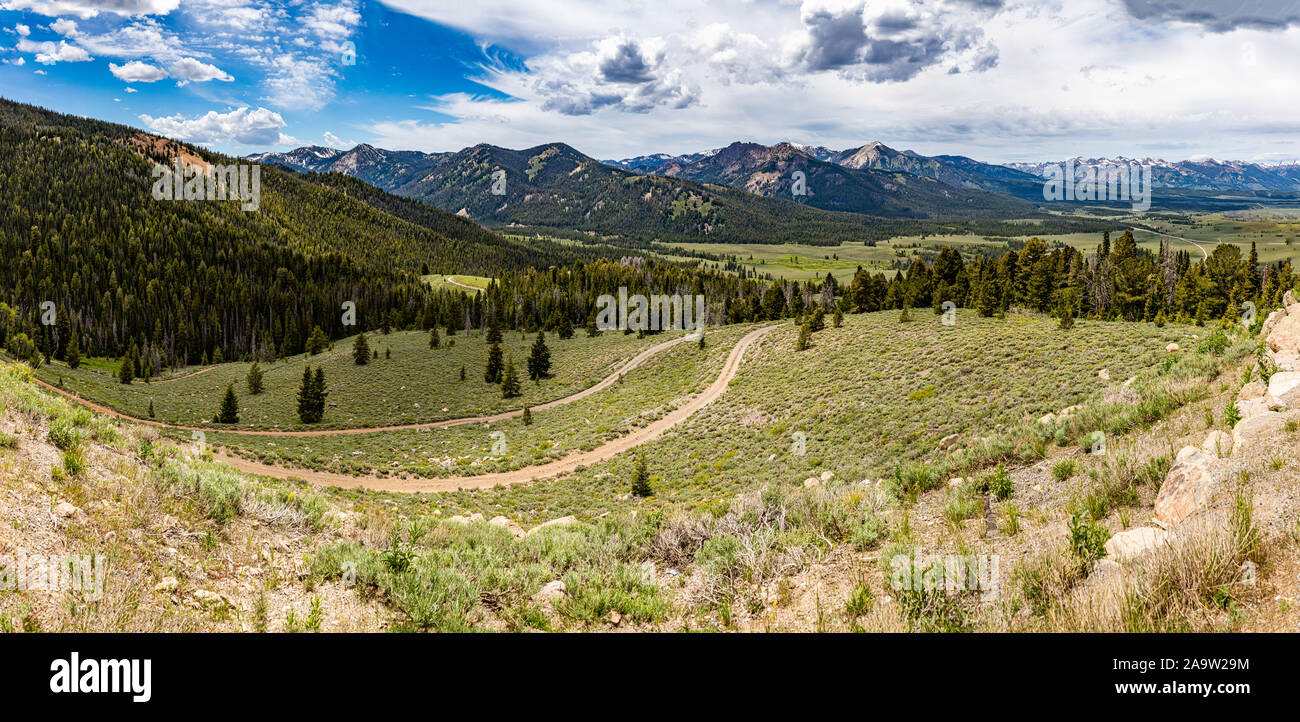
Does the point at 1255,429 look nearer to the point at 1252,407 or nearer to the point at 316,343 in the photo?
the point at 1252,407

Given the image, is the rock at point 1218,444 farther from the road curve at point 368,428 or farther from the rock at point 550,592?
the road curve at point 368,428

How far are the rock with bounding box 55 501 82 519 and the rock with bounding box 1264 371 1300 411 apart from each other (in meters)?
17.2

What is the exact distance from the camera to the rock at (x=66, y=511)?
6570mm

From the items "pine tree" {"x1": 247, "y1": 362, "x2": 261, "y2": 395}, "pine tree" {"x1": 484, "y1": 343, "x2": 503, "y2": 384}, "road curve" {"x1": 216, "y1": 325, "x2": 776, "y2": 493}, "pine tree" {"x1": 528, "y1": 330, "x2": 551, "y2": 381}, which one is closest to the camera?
"road curve" {"x1": 216, "y1": 325, "x2": 776, "y2": 493}

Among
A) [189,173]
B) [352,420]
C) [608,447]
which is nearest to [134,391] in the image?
[352,420]

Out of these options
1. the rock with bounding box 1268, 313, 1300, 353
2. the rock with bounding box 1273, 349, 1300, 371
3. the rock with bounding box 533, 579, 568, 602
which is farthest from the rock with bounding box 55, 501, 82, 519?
the rock with bounding box 1268, 313, 1300, 353

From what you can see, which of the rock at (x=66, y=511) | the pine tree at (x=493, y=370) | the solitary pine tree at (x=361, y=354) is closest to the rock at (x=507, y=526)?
the rock at (x=66, y=511)

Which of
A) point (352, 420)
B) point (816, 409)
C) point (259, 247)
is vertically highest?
point (259, 247)

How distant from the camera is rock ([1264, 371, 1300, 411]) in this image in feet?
27.2

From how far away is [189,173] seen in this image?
613ft

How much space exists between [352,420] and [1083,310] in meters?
85.3

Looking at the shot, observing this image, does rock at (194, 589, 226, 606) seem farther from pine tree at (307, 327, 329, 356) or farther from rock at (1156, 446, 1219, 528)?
pine tree at (307, 327, 329, 356)

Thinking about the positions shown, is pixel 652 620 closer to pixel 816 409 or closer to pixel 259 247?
pixel 816 409

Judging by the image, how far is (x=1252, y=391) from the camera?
387 inches
